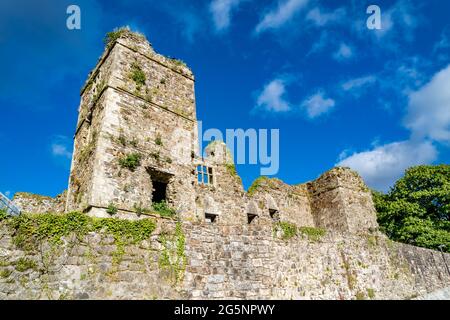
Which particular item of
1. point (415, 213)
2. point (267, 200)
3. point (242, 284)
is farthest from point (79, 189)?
point (415, 213)

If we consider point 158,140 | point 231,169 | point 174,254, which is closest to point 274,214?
point 231,169

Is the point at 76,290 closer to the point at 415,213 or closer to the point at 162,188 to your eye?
the point at 162,188

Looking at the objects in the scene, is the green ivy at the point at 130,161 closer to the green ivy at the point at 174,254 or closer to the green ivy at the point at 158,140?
the green ivy at the point at 158,140

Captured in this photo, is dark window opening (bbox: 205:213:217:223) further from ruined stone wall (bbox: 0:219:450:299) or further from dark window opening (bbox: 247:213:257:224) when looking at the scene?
ruined stone wall (bbox: 0:219:450:299)

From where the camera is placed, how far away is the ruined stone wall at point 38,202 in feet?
60.8

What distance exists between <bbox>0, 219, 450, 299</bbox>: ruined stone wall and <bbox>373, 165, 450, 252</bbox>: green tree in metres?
15.4

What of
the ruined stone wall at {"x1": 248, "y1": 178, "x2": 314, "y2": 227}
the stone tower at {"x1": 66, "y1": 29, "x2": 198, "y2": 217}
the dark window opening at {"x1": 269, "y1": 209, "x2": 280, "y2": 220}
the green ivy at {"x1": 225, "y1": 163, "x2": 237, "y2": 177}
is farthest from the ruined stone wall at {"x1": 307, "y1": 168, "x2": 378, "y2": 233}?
the stone tower at {"x1": 66, "y1": 29, "x2": 198, "y2": 217}

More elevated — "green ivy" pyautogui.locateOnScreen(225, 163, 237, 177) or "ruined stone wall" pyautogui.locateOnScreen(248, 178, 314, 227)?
"green ivy" pyautogui.locateOnScreen(225, 163, 237, 177)

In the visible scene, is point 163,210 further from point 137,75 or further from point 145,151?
point 137,75

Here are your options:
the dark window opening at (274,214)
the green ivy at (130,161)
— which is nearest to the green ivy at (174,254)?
the green ivy at (130,161)

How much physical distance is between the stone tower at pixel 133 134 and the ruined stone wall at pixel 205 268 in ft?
20.7

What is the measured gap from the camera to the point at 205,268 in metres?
8.27

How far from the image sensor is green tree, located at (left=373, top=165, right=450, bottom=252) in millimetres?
26953

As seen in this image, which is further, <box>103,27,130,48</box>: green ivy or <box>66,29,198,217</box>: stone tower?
<box>103,27,130,48</box>: green ivy
